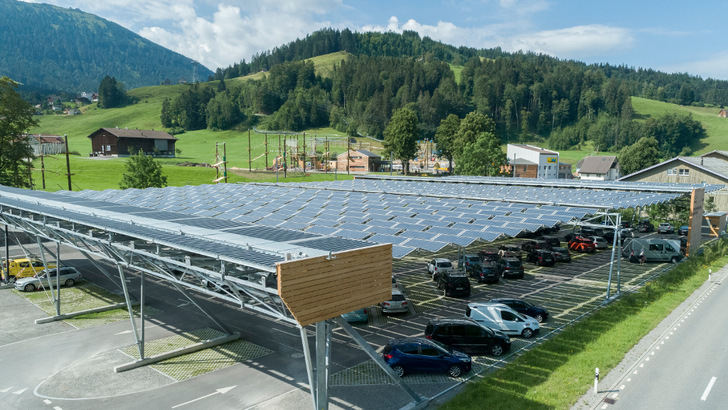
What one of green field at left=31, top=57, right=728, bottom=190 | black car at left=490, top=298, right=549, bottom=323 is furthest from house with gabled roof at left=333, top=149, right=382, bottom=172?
black car at left=490, top=298, right=549, bottom=323

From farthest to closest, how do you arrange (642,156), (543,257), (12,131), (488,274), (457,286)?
(642,156) < (12,131) < (543,257) < (488,274) < (457,286)

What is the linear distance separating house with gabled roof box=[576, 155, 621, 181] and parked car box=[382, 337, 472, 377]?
9156 centimetres

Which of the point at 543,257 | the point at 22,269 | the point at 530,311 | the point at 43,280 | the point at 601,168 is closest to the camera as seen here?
the point at 530,311

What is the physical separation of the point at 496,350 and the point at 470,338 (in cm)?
108

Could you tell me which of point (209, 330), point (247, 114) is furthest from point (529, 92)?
point (209, 330)

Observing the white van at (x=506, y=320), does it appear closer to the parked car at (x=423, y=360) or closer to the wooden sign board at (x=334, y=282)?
the parked car at (x=423, y=360)

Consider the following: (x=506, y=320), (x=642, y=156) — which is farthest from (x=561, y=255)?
(x=642, y=156)

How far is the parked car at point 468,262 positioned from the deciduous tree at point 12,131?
1985 inches

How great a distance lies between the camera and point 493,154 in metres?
74.6

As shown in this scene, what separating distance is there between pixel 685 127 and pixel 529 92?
55302 millimetres

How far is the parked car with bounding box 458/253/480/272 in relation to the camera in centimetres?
2898

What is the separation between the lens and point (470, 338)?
17.0m

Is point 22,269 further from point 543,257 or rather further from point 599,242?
point 599,242

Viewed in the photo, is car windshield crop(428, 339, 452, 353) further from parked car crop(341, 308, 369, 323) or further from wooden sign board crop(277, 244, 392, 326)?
parked car crop(341, 308, 369, 323)
